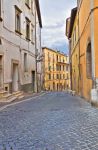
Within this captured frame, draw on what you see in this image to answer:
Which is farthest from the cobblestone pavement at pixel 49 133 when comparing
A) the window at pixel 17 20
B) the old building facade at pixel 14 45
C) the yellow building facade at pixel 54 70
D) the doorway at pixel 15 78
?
the yellow building facade at pixel 54 70

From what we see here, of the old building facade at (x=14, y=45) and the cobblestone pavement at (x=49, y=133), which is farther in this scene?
the old building facade at (x=14, y=45)

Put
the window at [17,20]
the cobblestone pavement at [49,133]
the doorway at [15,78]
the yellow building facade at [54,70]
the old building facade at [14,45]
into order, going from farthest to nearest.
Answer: the yellow building facade at [54,70]
the window at [17,20]
the doorway at [15,78]
the old building facade at [14,45]
the cobblestone pavement at [49,133]

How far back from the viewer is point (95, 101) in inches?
484

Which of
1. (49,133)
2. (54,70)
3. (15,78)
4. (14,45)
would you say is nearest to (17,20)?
(14,45)

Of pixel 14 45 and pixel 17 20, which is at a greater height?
pixel 17 20

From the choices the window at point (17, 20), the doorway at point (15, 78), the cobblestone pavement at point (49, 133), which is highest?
the window at point (17, 20)

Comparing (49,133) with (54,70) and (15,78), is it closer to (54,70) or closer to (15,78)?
→ (15,78)

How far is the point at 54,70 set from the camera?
72.4m

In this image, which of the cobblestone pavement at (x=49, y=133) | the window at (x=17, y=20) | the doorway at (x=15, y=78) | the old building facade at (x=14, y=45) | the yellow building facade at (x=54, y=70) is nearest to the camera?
the cobblestone pavement at (x=49, y=133)

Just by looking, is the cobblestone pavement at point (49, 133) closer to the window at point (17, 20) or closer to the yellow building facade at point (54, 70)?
the window at point (17, 20)

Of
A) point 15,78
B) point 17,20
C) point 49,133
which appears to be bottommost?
point 49,133

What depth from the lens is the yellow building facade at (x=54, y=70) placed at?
2571 inches

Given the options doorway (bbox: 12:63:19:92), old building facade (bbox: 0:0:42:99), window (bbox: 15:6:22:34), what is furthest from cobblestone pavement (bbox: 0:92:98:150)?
window (bbox: 15:6:22:34)

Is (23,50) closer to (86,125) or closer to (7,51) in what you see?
(7,51)
